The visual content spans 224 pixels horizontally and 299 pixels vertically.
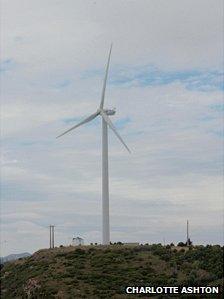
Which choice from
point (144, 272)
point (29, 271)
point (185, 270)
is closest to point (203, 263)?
point (185, 270)

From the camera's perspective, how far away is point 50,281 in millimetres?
73250

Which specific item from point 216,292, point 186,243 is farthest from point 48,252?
point 216,292

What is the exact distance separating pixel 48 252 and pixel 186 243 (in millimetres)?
22126

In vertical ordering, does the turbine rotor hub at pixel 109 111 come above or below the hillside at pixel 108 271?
above

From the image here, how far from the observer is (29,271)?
283ft

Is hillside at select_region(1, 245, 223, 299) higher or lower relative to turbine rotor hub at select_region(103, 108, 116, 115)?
lower

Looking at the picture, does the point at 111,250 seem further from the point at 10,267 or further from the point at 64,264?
the point at 10,267

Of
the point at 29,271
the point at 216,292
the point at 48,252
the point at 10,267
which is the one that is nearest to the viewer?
the point at 216,292

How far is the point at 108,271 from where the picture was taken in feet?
252

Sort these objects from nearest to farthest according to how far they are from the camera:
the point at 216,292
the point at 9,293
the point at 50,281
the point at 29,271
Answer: the point at 216,292, the point at 50,281, the point at 9,293, the point at 29,271

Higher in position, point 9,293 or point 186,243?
point 186,243

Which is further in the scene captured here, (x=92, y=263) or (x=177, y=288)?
(x=92, y=263)

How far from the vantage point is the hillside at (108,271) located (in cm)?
6944

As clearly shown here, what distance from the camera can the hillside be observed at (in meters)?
69.4
